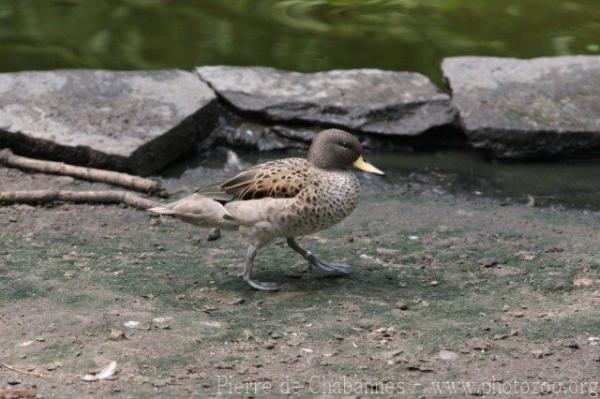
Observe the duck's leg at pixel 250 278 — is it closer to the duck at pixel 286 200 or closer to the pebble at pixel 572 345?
the duck at pixel 286 200

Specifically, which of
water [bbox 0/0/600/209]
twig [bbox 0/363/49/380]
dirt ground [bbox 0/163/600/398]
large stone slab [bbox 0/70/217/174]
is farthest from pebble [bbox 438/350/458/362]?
water [bbox 0/0/600/209]

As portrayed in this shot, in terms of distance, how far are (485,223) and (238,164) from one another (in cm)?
179

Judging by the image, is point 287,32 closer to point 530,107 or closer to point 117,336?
point 530,107

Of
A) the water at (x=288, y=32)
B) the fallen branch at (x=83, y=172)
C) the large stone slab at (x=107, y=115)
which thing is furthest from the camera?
the water at (x=288, y=32)

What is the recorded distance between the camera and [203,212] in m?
5.11

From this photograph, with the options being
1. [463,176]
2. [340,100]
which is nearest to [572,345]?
[463,176]

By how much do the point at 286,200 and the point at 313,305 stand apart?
49 centimetres

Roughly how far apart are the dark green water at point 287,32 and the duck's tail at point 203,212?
12.1 ft

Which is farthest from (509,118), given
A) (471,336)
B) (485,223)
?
(471,336)

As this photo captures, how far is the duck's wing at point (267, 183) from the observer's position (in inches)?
197

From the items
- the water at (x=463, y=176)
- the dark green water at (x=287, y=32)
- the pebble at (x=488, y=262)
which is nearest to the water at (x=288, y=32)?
the dark green water at (x=287, y=32)

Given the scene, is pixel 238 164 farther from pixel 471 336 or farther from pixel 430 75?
pixel 471 336

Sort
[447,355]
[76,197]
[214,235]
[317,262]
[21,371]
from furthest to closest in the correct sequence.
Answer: [76,197] → [214,235] → [317,262] → [447,355] → [21,371]

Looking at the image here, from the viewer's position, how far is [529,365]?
407 cm
